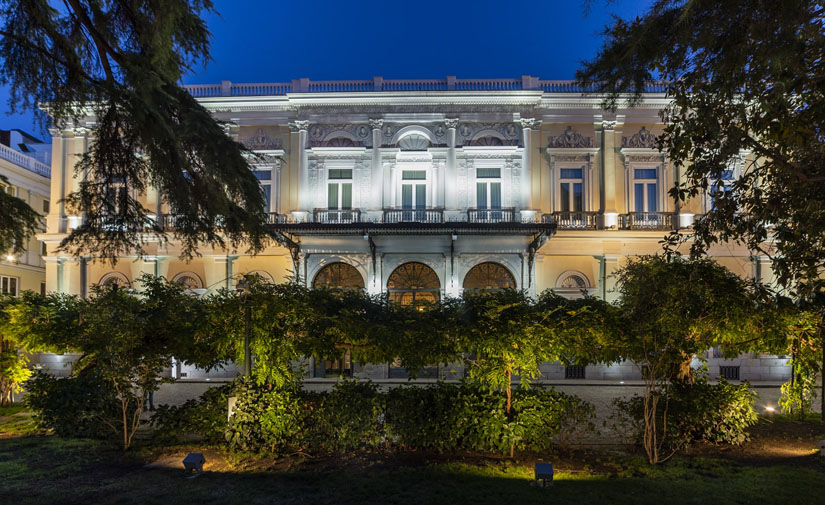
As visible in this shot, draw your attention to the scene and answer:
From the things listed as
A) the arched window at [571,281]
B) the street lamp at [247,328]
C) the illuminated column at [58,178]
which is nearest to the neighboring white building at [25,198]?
the illuminated column at [58,178]

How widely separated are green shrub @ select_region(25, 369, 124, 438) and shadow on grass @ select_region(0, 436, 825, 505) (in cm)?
105

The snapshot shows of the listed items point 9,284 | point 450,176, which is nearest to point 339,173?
point 450,176

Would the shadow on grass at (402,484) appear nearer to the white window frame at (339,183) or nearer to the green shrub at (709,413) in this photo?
the green shrub at (709,413)

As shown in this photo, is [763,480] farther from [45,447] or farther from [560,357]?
[45,447]

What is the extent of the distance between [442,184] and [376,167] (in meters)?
2.87

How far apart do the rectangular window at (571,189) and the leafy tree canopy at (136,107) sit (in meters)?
16.5

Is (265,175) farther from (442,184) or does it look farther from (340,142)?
(442,184)

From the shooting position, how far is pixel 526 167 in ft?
68.7

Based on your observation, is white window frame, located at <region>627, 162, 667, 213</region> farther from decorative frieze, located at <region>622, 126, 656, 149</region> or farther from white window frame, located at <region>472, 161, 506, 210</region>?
white window frame, located at <region>472, 161, 506, 210</region>

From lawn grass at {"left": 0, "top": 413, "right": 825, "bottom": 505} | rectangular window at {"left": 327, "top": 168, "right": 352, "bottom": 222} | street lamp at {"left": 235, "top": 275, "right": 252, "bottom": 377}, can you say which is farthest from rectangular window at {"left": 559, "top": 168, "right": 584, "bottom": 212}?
street lamp at {"left": 235, "top": 275, "right": 252, "bottom": 377}

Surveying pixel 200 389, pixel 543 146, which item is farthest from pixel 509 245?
pixel 200 389

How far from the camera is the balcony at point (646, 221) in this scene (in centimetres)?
2089

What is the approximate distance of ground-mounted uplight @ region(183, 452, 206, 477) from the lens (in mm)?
6566

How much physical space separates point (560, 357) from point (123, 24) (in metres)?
8.31
